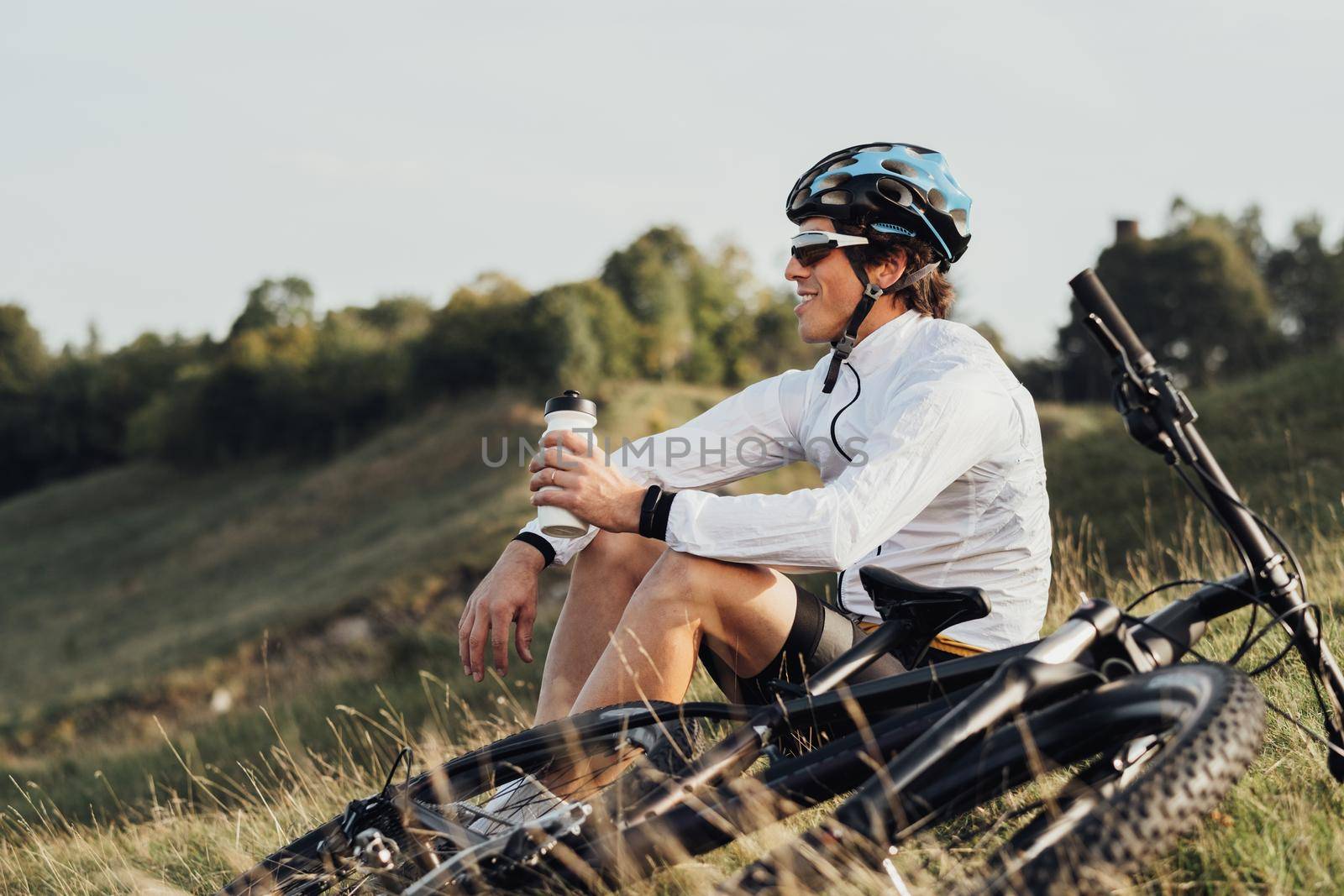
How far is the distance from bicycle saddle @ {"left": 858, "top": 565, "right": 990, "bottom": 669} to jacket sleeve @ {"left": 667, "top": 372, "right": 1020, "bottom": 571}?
0.38ft

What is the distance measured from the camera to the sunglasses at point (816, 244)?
11.8 feet

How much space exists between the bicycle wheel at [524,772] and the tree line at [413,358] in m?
39.2

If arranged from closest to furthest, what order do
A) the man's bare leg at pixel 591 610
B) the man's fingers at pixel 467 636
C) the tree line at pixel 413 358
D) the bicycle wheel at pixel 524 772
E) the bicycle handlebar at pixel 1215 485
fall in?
the bicycle handlebar at pixel 1215 485 → the bicycle wheel at pixel 524 772 → the man's bare leg at pixel 591 610 → the man's fingers at pixel 467 636 → the tree line at pixel 413 358

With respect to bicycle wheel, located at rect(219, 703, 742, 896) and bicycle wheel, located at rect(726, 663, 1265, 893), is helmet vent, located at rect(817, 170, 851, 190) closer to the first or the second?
bicycle wheel, located at rect(219, 703, 742, 896)

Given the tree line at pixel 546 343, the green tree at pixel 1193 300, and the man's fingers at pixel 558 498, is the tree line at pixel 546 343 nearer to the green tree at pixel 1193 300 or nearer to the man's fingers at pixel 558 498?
the green tree at pixel 1193 300

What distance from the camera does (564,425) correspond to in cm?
284

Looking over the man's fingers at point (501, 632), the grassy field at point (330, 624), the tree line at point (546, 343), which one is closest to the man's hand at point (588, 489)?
the man's fingers at point (501, 632)

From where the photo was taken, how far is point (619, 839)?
7.52ft

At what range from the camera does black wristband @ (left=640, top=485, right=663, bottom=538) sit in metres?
2.85

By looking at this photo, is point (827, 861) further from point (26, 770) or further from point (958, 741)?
point (26, 770)

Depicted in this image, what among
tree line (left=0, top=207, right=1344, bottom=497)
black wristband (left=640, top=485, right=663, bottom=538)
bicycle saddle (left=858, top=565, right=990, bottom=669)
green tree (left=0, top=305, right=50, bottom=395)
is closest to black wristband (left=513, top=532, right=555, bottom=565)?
black wristband (left=640, top=485, right=663, bottom=538)

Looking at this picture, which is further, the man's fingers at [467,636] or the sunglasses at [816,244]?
the sunglasses at [816,244]

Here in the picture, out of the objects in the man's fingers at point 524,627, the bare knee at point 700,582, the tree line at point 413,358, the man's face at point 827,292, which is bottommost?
the man's fingers at point 524,627

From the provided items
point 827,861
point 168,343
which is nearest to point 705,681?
point 827,861
